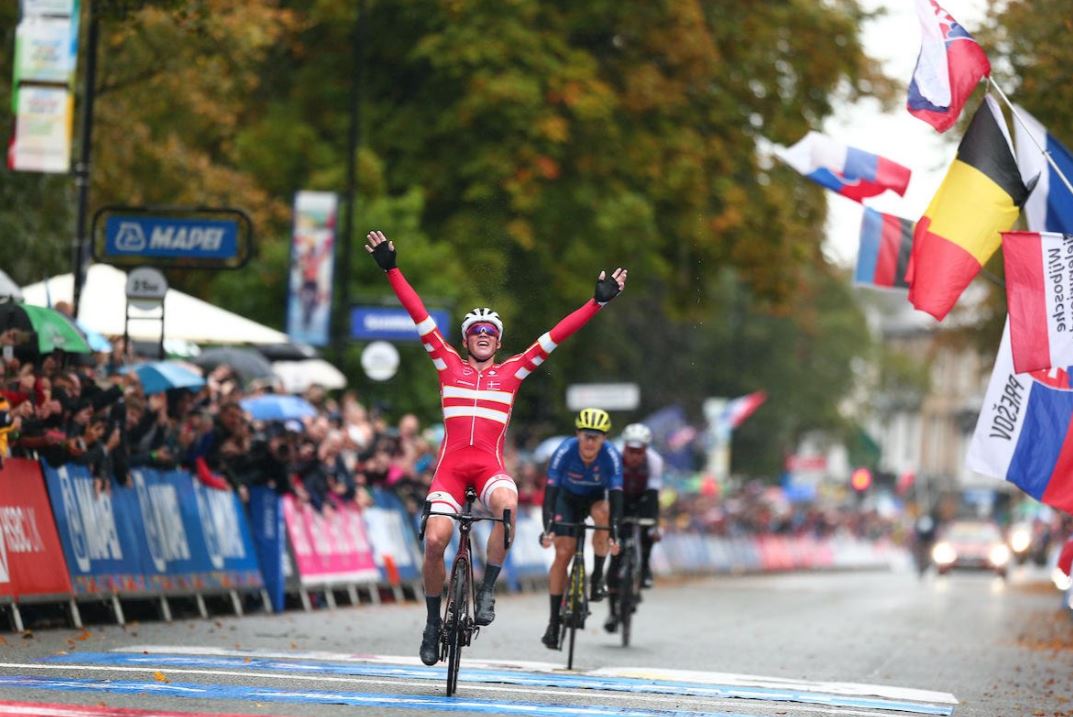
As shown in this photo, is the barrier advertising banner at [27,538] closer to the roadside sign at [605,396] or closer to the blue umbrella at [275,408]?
the blue umbrella at [275,408]

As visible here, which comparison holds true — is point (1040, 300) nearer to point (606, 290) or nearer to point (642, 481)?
point (606, 290)

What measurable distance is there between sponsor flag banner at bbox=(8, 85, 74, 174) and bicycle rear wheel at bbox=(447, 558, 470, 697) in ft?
36.9

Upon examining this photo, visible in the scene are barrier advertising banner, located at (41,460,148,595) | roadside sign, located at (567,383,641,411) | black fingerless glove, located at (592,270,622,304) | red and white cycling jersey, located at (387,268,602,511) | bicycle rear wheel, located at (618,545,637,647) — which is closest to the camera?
red and white cycling jersey, located at (387,268,602,511)

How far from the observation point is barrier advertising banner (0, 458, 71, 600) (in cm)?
1648

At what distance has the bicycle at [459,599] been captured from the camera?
501 inches

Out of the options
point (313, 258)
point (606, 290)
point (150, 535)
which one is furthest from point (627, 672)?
point (313, 258)

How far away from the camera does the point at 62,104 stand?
2323 cm

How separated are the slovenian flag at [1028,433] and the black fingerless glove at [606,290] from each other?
369 centimetres

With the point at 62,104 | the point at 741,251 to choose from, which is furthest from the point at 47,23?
the point at 741,251

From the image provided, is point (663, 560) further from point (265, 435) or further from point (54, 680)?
point (54, 680)

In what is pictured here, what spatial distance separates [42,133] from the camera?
2314cm

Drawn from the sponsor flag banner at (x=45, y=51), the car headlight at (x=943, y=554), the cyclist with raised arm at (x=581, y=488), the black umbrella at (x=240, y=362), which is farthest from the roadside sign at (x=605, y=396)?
the car headlight at (x=943, y=554)

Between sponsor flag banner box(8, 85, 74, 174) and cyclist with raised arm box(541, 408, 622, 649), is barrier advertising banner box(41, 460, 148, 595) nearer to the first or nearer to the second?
cyclist with raised arm box(541, 408, 622, 649)

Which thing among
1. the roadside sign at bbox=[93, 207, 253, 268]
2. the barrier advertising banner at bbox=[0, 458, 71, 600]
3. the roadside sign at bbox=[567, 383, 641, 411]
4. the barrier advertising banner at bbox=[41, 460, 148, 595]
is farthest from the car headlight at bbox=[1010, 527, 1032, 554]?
the barrier advertising banner at bbox=[0, 458, 71, 600]
